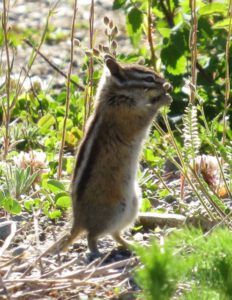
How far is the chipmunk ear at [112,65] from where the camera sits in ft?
18.9

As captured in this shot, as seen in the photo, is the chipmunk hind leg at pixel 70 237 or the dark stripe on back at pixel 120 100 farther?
the dark stripe on back at pixel 120 100

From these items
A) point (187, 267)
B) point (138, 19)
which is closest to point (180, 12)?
point (138, 19)

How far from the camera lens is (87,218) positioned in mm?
5539

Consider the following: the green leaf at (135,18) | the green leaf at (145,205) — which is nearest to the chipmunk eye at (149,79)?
the green leaf at (145,205)

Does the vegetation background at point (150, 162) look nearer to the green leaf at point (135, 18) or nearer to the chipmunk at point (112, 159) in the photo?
the green leaf at point (135, 18)

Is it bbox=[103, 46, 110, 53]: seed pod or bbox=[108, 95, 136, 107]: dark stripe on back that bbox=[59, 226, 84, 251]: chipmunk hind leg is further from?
bbox=[103, 46, 110, 53]: seed pod

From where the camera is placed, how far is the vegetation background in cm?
444

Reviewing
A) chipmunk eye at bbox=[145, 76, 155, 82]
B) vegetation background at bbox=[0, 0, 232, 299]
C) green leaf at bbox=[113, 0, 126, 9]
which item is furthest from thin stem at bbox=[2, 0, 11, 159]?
green leaf at bbox=[113, 0, 126, 9]

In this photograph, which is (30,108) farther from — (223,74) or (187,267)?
(187,267)

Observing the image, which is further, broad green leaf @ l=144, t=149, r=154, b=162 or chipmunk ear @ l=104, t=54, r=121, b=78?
broad green leaf @ l=144, t=149, r=154, b=162

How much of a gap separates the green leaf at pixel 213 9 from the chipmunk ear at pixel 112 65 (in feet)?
5.51

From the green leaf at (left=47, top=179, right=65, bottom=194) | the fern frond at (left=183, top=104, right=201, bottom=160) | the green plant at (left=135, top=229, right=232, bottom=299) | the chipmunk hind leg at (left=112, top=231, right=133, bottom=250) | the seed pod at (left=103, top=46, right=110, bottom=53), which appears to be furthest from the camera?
the green leaf at (left=47, top=179, right=65, bottom=194)

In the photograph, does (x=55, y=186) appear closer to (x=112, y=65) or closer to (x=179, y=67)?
(x=112, y=65)

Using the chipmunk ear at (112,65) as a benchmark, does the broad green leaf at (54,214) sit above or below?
below
